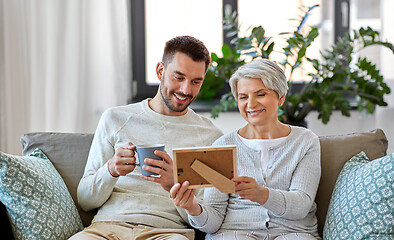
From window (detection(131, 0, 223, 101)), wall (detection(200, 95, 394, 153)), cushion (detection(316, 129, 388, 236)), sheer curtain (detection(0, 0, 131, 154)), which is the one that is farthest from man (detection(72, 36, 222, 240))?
window (detection(131, 0, 223, 101))

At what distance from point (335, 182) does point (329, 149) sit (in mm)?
137

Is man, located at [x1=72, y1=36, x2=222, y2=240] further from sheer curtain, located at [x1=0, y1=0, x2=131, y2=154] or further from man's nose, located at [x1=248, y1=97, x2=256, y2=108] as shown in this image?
sheer curtain, located at [x1=0, y1=0, x2=131, y2=154]

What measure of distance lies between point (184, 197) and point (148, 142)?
47 centimetres

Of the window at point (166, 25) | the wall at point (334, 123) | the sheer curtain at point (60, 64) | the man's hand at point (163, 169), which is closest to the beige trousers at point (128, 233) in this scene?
the man's hand at point (163, 169)

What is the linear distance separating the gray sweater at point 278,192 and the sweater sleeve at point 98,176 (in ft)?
1.11

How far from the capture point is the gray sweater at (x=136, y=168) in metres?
1.76

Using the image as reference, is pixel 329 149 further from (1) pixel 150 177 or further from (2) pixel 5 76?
(2) pixel 5 76

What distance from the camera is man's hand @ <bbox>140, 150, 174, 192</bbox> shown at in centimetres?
144

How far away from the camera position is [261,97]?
66.7 inches

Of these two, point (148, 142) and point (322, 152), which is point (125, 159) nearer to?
point (148, 142)

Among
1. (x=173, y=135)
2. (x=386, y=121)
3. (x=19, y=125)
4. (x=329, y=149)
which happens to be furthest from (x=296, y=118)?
(x=19, y=125)

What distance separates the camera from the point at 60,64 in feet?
9.71

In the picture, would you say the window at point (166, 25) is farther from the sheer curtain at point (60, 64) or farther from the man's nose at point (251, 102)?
the man's nose at point (251, 102)

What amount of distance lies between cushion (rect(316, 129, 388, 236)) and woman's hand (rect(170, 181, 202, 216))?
55cm
